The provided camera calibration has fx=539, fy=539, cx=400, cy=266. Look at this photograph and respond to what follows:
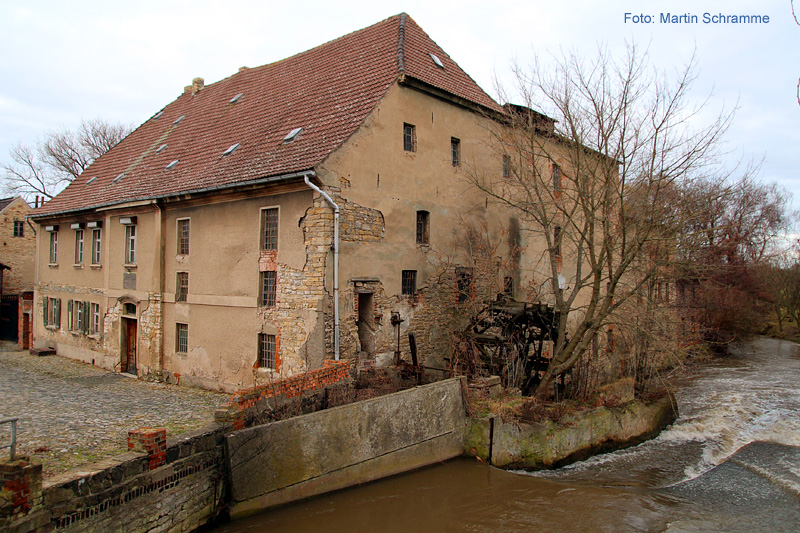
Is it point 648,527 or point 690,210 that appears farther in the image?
point 690,210

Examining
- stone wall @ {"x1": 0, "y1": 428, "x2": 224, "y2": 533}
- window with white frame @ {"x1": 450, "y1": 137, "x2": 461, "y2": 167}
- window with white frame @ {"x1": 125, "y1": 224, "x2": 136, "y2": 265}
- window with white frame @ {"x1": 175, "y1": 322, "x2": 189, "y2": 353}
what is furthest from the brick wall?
window with white frame @ {"x1": 125, "y1": 224, "x2": 136, "y2": 265}

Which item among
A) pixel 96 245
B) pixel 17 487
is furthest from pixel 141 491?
pixel 96 245

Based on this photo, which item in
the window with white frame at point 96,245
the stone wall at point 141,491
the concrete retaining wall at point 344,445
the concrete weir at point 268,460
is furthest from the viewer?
the window with white frame at point 96,245

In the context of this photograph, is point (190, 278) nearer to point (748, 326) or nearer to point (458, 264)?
point (458, 264)

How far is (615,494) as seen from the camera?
9438 mm

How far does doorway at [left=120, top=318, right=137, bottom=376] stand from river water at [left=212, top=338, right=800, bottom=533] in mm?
10760

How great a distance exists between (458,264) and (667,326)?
537 centimetres

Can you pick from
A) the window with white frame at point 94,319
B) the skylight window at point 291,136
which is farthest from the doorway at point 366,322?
the window with white frame at point 94,319

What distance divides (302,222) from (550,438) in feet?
22.5

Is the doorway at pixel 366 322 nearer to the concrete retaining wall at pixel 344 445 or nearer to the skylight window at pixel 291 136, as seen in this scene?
the concrete retaining wall at pixel 344 445

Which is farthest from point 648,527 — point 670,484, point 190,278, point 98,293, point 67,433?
point 98,293

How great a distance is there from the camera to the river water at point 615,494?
7961mm

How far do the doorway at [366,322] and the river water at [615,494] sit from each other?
3471 mm

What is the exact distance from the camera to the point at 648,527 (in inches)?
322
